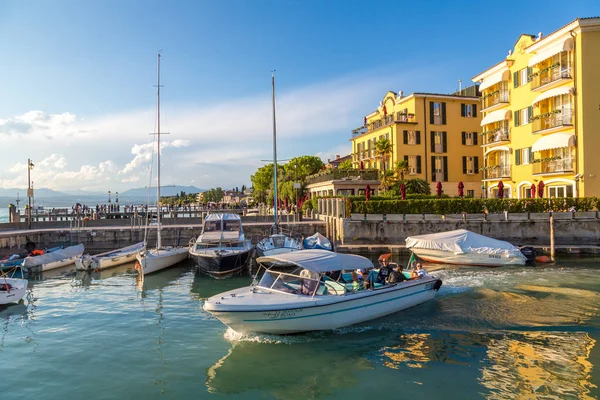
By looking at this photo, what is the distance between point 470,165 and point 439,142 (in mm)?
5175

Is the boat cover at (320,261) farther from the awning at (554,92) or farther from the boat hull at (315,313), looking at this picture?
the awning at (554,92)

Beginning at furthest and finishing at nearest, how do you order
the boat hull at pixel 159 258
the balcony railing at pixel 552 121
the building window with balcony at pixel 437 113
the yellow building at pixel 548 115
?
the building window with balcony at pixel 437 113 → the balcony railing at pixel 552 121 → the yellow building at pixel 548 115 → the boat hull at pixel 159 258

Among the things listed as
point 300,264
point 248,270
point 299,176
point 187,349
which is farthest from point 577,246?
point 299,176

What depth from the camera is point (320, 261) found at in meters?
16.1

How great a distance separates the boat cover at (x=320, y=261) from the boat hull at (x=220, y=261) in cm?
955

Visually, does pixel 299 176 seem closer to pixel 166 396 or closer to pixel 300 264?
pixel 300 264

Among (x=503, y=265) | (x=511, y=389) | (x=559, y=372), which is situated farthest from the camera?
(x=503, y=265)

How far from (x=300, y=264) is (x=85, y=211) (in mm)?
58111

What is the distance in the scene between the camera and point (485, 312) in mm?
17344

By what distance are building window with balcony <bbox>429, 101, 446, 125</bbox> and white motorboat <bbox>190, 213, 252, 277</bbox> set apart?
3174 centimetres

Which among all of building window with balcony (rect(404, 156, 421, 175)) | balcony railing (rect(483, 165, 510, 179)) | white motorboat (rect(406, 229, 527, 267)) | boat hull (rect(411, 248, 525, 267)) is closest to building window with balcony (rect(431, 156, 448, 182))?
building window with balcony (rect(404, 156, 421, 175))

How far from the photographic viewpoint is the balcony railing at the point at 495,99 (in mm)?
45406

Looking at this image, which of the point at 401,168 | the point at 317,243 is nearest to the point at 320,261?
the point at 317,243

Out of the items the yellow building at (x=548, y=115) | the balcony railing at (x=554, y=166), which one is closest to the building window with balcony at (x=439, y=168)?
the yellow building at (x=548, y=115)
